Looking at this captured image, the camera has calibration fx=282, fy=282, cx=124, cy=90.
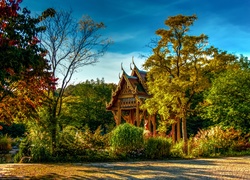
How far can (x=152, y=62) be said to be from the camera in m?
17.3

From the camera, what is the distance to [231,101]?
18.1 meters

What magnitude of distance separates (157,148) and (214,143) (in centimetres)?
355

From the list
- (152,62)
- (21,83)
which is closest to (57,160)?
(21,83)

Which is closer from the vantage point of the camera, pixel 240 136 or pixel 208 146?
pixel 208 146

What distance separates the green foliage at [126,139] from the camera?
47.1 ft

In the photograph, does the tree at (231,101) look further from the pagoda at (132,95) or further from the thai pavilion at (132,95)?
the pagoda at (132,95)

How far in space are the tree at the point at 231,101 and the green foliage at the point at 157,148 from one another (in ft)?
16.5

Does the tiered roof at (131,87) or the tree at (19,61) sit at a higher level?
the tiered roof at (131,87)

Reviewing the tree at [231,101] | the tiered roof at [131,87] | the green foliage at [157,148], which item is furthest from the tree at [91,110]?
the green foliage at [157,148]

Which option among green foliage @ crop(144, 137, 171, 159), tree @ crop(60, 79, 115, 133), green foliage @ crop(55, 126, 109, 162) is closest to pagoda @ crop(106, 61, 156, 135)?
tree @ crop(60, 79, 115, 133)

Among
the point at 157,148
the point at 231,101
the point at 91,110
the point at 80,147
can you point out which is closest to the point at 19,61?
the point at 80,147

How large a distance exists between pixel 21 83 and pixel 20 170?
3.46m

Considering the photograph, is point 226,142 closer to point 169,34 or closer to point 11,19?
point 169,34

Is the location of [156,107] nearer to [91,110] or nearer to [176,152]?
[176,152]
